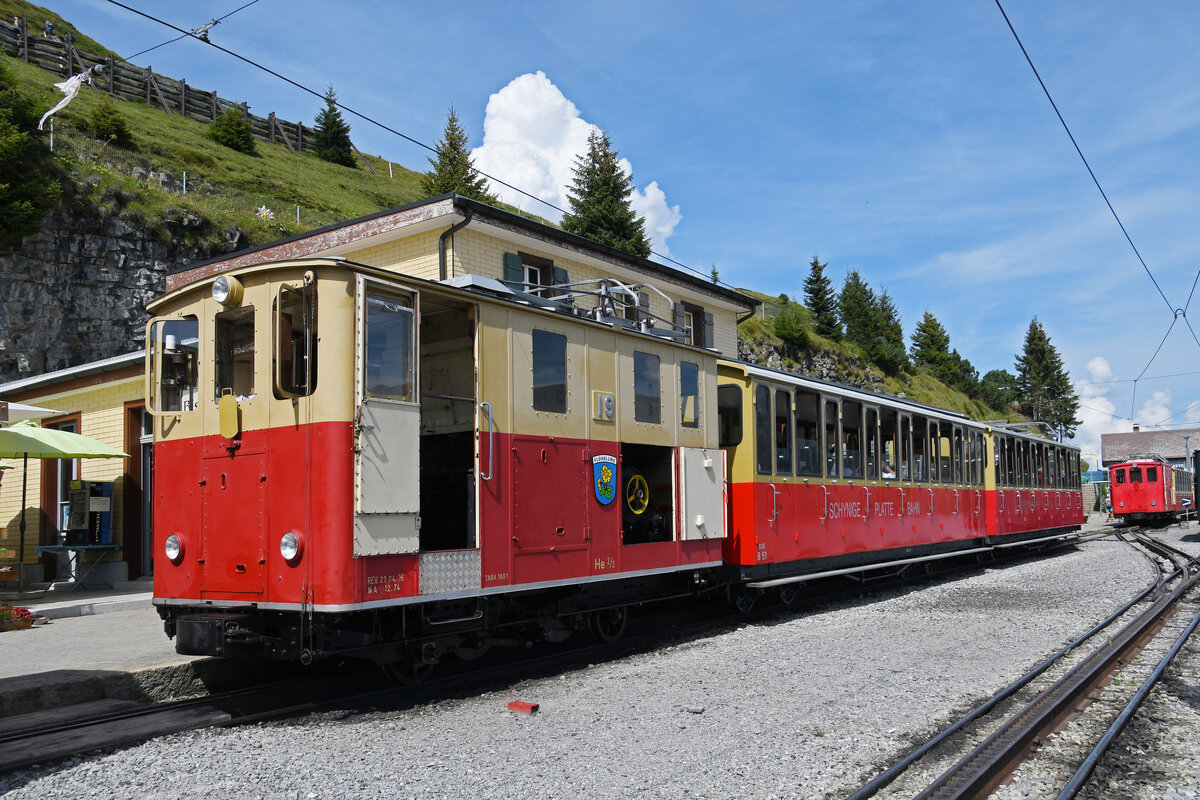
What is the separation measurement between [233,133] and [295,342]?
55664 millimetres

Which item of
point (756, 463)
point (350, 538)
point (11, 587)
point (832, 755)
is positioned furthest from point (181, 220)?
point (832, 755)

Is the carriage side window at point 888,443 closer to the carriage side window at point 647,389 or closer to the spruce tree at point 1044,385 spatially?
the carriage side window at point 647,389

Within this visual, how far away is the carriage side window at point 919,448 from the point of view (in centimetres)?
1507

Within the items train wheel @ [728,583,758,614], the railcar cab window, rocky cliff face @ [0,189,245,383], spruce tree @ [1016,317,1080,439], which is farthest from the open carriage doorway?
spruce tree @ [1016,317,1080,439]

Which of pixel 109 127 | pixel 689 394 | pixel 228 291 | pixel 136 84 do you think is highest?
pixel 136 84

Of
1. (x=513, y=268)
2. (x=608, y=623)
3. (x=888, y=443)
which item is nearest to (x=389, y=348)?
(x=608, y=623)

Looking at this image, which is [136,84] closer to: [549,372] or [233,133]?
[233,133]

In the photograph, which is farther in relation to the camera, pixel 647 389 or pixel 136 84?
pixel 136 84

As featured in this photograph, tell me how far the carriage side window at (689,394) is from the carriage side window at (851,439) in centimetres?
377

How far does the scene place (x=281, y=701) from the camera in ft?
22.5

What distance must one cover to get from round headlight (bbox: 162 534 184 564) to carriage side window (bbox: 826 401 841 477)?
847 centimetres

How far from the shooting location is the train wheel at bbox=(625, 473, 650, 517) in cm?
894

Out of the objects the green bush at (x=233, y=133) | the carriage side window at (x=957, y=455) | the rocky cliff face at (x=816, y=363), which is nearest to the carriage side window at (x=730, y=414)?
the carriage side window at (x=957, y=455)

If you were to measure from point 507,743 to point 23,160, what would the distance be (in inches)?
982
